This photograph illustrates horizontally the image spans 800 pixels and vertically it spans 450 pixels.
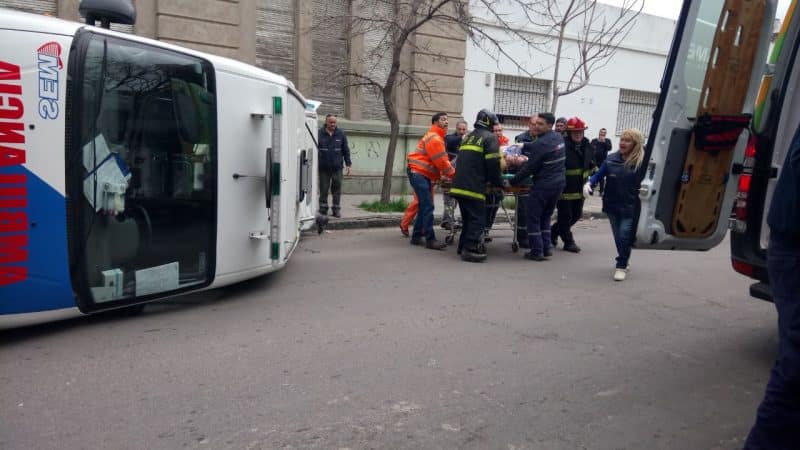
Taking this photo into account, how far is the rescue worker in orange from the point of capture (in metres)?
8.25

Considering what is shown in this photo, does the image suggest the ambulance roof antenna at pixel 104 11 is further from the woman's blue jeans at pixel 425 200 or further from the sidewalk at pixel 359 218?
the sidewalk at pixel 359 218

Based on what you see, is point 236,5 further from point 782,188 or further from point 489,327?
point 782,188

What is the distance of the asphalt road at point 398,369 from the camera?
10.6 ft

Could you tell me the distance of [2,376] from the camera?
3.79 meters

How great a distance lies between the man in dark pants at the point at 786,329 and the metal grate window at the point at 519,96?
47.8ft

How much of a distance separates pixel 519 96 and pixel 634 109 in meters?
4.59

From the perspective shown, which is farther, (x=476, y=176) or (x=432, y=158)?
(x=432, y=158)

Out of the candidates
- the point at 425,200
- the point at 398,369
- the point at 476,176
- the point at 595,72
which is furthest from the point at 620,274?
the point at 595,72

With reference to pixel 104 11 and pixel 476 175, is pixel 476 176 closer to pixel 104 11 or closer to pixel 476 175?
pixel 476 175

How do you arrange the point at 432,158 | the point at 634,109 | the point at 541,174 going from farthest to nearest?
1. the point at 634,109
2. the point at 432,158
3. the point at 541,174

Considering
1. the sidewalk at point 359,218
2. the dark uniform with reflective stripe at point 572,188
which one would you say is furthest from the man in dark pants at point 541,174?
the sidewalk at point 359,218

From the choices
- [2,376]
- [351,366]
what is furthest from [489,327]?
[2,376]

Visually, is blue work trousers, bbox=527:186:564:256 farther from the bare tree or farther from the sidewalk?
the bare tree

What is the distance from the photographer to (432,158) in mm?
8250
